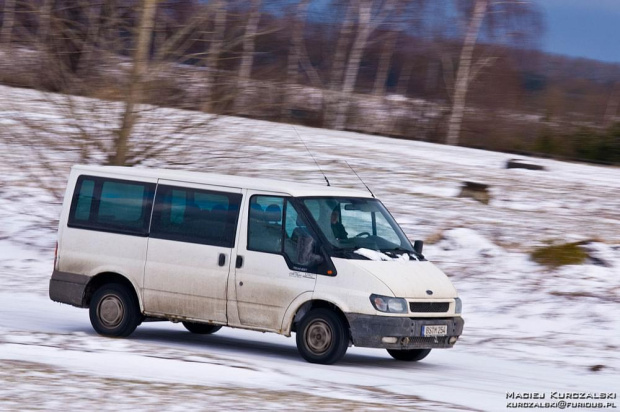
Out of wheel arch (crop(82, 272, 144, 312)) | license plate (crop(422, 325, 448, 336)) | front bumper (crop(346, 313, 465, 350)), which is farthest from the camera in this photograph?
wheel arch (crop(82, 272, 144, 312))

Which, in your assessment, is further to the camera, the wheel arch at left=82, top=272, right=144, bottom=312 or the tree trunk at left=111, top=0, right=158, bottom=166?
the tree trunk at left=111, top=0, right=158, bottom=166

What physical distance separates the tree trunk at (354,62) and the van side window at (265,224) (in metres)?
28.7

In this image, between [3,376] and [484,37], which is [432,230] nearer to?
[3,376]

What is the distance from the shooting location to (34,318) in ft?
42.0

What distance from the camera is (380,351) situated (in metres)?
12.1

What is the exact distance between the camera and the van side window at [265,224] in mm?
10508

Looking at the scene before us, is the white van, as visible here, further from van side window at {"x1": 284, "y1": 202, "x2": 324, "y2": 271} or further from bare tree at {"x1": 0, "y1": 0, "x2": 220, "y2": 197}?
bare tree at {"x1": 0, "y1": 0, "x2": 220, "y2": 197}

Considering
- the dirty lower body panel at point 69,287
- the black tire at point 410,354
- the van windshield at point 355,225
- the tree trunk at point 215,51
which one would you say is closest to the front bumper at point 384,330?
the van windshield at point 355,225

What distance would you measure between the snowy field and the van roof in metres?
1.76

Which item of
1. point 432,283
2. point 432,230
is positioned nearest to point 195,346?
point 432,283

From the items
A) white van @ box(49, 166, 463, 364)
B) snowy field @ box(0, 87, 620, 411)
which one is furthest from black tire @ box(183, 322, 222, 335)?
white van @ box(49, 166, 463, 364)

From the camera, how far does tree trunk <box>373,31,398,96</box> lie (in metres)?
45.0

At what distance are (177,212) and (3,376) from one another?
10.9 feet

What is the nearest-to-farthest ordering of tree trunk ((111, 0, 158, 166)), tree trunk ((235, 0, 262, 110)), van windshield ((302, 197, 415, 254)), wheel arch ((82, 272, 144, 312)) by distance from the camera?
van windshield ((302, 197, 415, 254)) → wheel arch ((82, 272, 144, 312)) → tree trunk ((111, 0, 158, 166)) → tree trunk ((235, 0, 262, 110))
